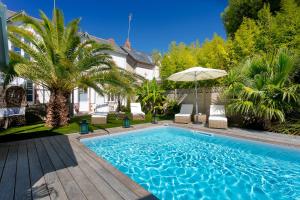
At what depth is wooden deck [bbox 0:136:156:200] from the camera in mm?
2926

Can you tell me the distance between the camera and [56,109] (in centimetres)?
906

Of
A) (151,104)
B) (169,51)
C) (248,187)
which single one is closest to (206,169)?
(248,187)

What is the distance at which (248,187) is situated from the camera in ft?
12.5

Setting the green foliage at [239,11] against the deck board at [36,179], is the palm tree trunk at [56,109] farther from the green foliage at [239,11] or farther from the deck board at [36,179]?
the green foliage at [239,11]

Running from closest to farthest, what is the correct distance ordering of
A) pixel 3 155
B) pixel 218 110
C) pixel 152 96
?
pixel 3 155 → pixel 218 110 → pixel 152 96

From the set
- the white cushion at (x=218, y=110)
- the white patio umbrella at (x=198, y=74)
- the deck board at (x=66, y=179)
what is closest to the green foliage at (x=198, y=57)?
the white patio umbrella at (x=198, y=74)

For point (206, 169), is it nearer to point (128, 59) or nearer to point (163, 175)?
point (163, 175)

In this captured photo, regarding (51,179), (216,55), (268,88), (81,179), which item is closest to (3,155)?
(51,179)

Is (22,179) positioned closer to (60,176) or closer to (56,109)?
(60,176)

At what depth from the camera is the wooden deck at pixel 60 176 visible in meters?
2.93

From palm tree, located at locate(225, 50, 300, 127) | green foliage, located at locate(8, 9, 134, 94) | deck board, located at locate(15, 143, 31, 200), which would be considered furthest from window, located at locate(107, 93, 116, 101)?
deck board, located at locate(15, 143, 31, 200)

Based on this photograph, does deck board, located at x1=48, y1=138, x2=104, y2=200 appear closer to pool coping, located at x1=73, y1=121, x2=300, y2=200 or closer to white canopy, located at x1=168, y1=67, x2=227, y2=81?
pool coping, located at x1=73, y1=121, x2=300, y2=200

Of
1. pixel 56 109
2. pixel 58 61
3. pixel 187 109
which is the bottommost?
pixel 187 109

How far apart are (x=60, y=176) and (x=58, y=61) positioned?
595 cm
